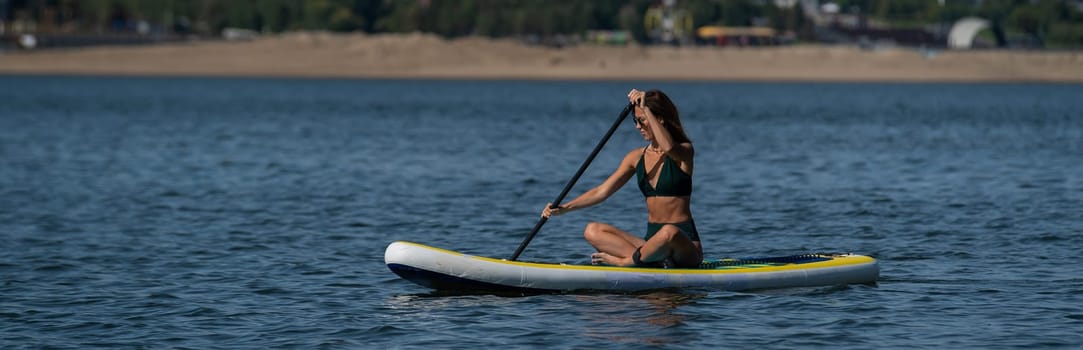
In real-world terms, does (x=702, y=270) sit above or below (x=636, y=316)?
above

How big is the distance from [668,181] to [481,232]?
652 centimetres

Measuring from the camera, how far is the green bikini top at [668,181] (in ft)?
43.0

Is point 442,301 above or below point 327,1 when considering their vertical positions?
above

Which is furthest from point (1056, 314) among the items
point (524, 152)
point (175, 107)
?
point (175, 107)

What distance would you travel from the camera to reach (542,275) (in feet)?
44.0

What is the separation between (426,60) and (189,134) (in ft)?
282

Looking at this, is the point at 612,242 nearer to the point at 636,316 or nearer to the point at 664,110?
the point at 636,316

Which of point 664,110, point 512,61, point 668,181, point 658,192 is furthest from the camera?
point 512,61

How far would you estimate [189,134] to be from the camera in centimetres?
4300

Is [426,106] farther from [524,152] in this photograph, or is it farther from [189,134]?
[524,152]

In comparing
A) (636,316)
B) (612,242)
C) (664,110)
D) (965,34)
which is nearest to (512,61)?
(965,34)

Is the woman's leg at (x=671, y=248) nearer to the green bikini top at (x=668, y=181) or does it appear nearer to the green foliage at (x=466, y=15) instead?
the green bikini top at (x=668, y=181)

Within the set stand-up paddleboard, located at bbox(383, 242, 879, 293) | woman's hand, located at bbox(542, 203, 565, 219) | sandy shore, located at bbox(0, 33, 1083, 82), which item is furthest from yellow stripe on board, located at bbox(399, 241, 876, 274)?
sandy shore, located at bbox(0, 33, 1083, 82)

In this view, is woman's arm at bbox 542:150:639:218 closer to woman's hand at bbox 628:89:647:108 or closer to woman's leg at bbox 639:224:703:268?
woman's leg at bbox 639:224:703:268
